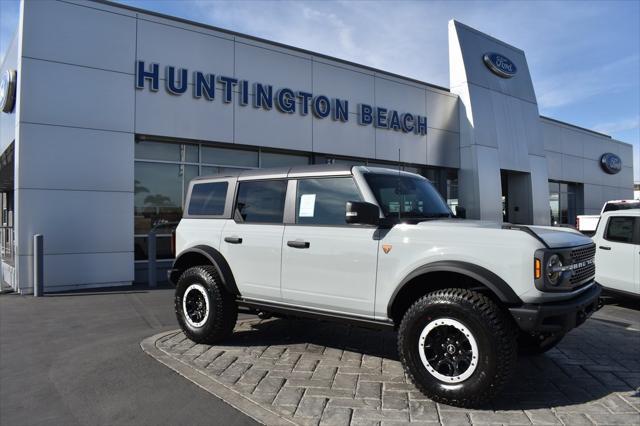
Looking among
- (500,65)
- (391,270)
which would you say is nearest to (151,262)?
(391,270)

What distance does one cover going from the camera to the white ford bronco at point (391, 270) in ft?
11.3

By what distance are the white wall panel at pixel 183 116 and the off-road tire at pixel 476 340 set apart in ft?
28.7

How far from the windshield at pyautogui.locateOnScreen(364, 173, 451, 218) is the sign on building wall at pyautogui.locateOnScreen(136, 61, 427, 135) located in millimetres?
7880

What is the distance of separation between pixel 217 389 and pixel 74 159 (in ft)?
25.3

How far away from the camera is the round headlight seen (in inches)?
134

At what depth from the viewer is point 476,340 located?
3463 mm

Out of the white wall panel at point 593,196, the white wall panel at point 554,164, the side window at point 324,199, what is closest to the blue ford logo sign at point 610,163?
the white wall panel at point 593,196

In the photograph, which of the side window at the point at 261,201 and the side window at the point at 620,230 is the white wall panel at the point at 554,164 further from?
the side window at the point at 261,201

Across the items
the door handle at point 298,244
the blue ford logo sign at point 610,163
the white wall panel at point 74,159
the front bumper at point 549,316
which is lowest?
the front bumper at point 549,316

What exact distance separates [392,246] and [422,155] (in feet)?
42.0

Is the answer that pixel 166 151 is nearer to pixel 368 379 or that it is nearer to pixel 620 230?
pixel 368 379

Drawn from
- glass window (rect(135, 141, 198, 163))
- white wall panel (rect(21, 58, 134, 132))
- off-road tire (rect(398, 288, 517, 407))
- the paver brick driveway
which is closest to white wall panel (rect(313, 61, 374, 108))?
glass window (rect(135, 141, 198, 163))

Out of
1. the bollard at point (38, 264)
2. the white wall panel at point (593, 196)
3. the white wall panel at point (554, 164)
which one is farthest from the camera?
the white wall panel at point (593, 196)

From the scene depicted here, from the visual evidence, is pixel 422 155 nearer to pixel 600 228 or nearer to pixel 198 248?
pixel 600 228
